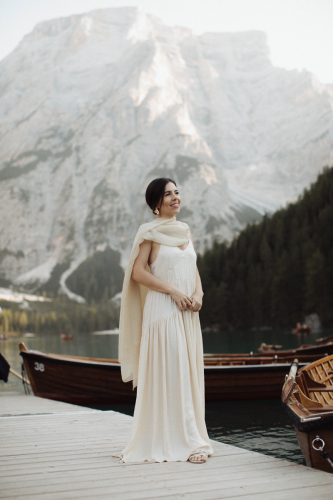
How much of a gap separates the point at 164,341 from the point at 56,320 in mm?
143327

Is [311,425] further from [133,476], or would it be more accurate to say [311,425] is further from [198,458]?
[133,476]

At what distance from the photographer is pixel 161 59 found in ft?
654

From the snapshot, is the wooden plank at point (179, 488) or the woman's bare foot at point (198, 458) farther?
the woman's bare foot at point (198, 458)

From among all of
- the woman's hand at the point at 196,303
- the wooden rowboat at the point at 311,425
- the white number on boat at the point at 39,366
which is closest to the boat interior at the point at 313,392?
the wooden rowboat at the point at 311,425

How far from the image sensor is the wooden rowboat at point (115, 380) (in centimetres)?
1123

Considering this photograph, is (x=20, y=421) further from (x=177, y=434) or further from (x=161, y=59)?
(x=161, y=59)

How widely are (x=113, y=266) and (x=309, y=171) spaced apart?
92.3 meters

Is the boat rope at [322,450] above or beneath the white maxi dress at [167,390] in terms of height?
beneath

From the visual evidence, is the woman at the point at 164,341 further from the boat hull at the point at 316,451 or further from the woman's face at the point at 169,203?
the boat hull at the point at 316,451

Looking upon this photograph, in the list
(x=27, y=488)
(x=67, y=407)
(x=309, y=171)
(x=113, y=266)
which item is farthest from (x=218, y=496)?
(x=309, y=171)

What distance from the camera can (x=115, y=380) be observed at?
11.2 meters

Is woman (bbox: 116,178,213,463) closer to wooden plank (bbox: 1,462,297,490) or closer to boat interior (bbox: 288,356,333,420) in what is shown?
wooden plank (bbox: 1,462,297,490)

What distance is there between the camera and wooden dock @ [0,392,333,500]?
3.06 meters

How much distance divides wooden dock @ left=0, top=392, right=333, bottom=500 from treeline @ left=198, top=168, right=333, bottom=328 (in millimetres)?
56990
